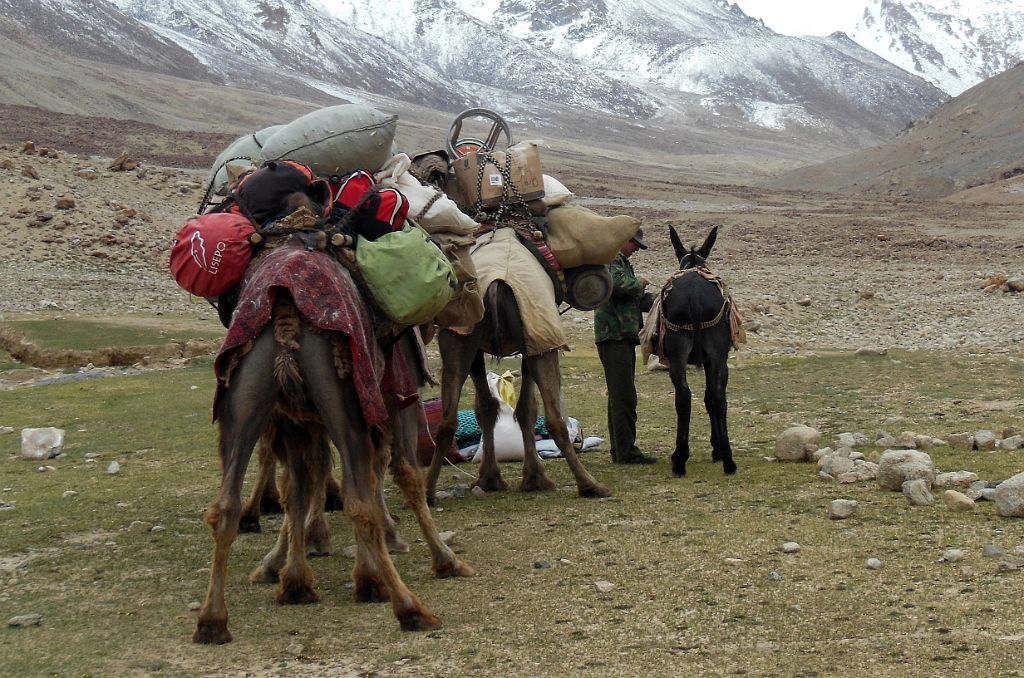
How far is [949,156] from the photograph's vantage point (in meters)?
71.2

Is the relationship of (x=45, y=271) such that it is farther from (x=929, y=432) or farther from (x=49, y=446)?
(x=929, y=432)

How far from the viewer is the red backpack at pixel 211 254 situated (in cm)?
581

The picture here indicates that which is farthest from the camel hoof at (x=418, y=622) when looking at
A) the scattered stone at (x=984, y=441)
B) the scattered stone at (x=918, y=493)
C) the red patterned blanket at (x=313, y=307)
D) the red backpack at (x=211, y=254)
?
the scattered stone at (x=984, y=441)

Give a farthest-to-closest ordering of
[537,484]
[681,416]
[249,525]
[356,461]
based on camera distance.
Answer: [681,416], [537,484], [249,525], [356,461]

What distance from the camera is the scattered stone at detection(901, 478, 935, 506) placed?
701 centimetres

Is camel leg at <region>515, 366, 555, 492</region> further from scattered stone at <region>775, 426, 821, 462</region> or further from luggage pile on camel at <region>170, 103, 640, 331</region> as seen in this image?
scattered stone at <region>775, 426, 821, 462</region>

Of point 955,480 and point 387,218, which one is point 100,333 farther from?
point 955,480

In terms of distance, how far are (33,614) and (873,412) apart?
8.07 m

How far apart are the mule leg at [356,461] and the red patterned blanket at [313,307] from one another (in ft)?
0.28

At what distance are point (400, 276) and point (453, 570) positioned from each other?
155 centimetres

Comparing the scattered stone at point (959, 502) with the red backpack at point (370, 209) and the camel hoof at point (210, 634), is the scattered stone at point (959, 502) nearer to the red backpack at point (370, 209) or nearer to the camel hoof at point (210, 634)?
the red backpack at point (370, 209)

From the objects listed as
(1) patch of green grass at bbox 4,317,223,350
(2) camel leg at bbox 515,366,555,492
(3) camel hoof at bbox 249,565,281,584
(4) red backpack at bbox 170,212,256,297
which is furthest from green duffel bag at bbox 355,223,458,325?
(1) patch of green grass at bbox 4,317,223,350

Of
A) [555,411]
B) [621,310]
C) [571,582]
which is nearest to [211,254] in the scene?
[571,582]

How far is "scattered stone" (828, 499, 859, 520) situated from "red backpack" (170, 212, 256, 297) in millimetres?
3452
